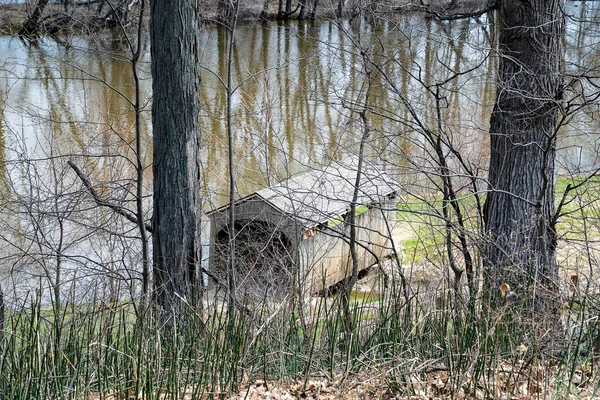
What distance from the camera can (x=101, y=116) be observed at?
15.2m

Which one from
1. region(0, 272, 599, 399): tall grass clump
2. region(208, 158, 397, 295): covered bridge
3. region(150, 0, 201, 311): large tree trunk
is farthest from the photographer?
region(208, 158, 397, 295): covered bridge

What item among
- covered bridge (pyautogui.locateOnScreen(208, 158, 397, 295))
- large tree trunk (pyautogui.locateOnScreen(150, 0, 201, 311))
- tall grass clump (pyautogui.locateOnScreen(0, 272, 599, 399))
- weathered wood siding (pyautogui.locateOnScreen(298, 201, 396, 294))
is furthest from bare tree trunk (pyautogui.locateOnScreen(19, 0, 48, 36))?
tall grass clump (pyautogui.locateOnScreen(0, 272, 599, 399))

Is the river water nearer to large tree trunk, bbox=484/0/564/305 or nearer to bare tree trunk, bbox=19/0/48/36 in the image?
bare tree trunk, bbox=19/0/48/36

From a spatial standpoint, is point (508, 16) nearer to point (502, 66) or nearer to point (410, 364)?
point (502, 66)

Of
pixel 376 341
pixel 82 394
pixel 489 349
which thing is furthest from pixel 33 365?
pixel 489 349

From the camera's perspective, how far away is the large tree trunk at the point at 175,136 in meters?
8.46

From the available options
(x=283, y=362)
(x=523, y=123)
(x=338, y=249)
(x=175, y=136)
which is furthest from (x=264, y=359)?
(x=338, y=249)

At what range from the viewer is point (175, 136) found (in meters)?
8.52

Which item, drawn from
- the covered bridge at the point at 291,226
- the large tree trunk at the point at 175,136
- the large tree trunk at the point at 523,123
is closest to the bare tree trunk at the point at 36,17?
the large tree trunk at the point at 175,136

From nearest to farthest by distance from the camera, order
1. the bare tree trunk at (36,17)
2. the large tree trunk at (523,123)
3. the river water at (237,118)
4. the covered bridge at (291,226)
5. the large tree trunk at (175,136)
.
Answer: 1. the large tree trunk at (523,123)
2. the large tree trunk at (175,136)
3. the covered bridge at (291,226)
4. the river water at (237,118)
5. the bare tree trunk at (36,17)

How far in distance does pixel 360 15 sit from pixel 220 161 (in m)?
8.71

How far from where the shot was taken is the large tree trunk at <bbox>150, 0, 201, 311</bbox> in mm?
8461

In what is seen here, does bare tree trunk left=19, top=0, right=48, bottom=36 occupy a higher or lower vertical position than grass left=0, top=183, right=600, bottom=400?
higher

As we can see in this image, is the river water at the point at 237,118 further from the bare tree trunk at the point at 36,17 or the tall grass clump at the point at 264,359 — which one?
the tall grass clump at the point at 264,359
